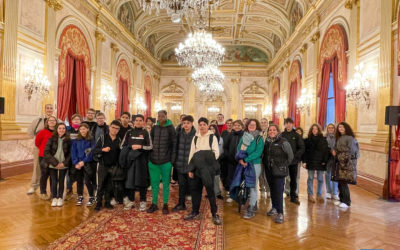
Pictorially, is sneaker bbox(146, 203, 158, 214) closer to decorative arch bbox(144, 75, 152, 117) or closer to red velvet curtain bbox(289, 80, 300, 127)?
red velvet curtain bbox(289, 80, 300, 127)

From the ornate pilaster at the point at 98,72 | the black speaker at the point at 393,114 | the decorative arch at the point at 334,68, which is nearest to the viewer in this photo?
the black speaker at the point at 393,114

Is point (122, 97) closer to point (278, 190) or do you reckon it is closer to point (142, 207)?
point (142, 207)

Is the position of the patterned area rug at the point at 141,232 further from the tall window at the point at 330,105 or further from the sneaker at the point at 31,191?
the tall window at the point at 330,105

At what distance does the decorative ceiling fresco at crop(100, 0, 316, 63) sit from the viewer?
11.9 m

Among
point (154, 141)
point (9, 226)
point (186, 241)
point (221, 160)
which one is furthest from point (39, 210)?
point (221, 160)

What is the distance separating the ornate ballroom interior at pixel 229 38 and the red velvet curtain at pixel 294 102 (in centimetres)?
5

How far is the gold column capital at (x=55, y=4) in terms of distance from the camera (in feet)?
22.8

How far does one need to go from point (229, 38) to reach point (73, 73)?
1135cm

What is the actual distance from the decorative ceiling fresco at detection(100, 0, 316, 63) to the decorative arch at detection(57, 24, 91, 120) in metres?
2.67

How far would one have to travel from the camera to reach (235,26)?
48.6ft

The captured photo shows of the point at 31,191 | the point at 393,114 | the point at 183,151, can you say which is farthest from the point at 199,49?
the point at 31,191

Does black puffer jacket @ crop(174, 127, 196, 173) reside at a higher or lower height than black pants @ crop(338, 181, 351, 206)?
higher

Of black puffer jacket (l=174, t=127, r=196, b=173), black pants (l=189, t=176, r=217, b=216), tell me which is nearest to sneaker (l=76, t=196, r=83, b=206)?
black puffer jacket (l=174, t=127, r=196, b=173)

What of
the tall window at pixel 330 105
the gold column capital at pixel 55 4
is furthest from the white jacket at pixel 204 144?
the gold column capital at pixel 55 4
